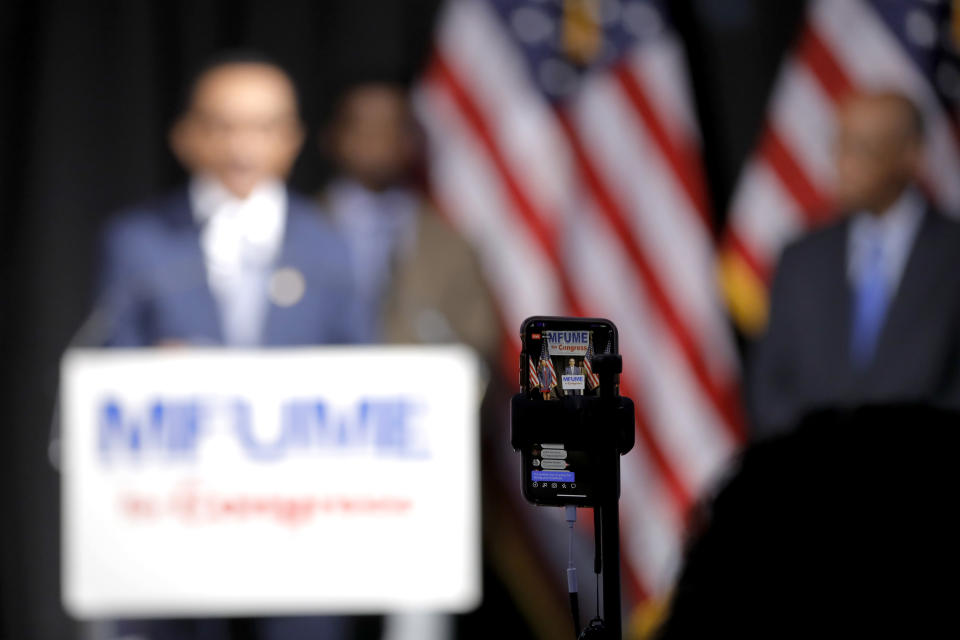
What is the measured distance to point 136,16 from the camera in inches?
160

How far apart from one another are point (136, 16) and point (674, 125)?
6.53 feet

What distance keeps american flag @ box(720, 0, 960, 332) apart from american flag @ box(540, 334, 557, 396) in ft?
10.1

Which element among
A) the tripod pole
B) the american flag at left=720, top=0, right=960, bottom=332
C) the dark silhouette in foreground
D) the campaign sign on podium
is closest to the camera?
the dark silhouette in foreground

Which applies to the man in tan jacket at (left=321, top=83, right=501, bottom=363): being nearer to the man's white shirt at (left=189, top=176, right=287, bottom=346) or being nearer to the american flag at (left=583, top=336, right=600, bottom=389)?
the man's white shirt at (left=189, top=176, right=287, bottom=346)

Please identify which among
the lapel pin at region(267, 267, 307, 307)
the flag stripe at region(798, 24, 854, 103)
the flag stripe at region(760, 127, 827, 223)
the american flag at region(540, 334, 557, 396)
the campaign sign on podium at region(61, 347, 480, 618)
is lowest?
the campaign sign on podium at region(61, 347, 480, 618)

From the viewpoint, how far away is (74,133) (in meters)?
4.07


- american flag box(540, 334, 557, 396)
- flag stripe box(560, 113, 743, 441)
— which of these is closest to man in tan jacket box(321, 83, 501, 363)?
flag stripe box(560, 113, 743, 441)

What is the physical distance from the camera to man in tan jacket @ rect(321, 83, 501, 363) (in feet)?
13.2

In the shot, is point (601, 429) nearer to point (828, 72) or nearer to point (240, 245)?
point (240, 245)

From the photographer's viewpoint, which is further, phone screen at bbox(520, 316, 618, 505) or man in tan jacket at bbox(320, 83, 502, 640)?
man in tan jacket at bbox(320, 83, 502, 640)

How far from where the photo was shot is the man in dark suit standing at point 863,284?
395 cm

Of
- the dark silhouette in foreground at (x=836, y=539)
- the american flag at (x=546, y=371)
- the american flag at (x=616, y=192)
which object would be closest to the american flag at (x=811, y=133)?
the american flag at (x=616, y=192)

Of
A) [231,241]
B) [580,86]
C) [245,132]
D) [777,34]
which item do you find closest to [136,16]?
[245,132]

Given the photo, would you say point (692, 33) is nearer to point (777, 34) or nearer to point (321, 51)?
point (777, 34)
